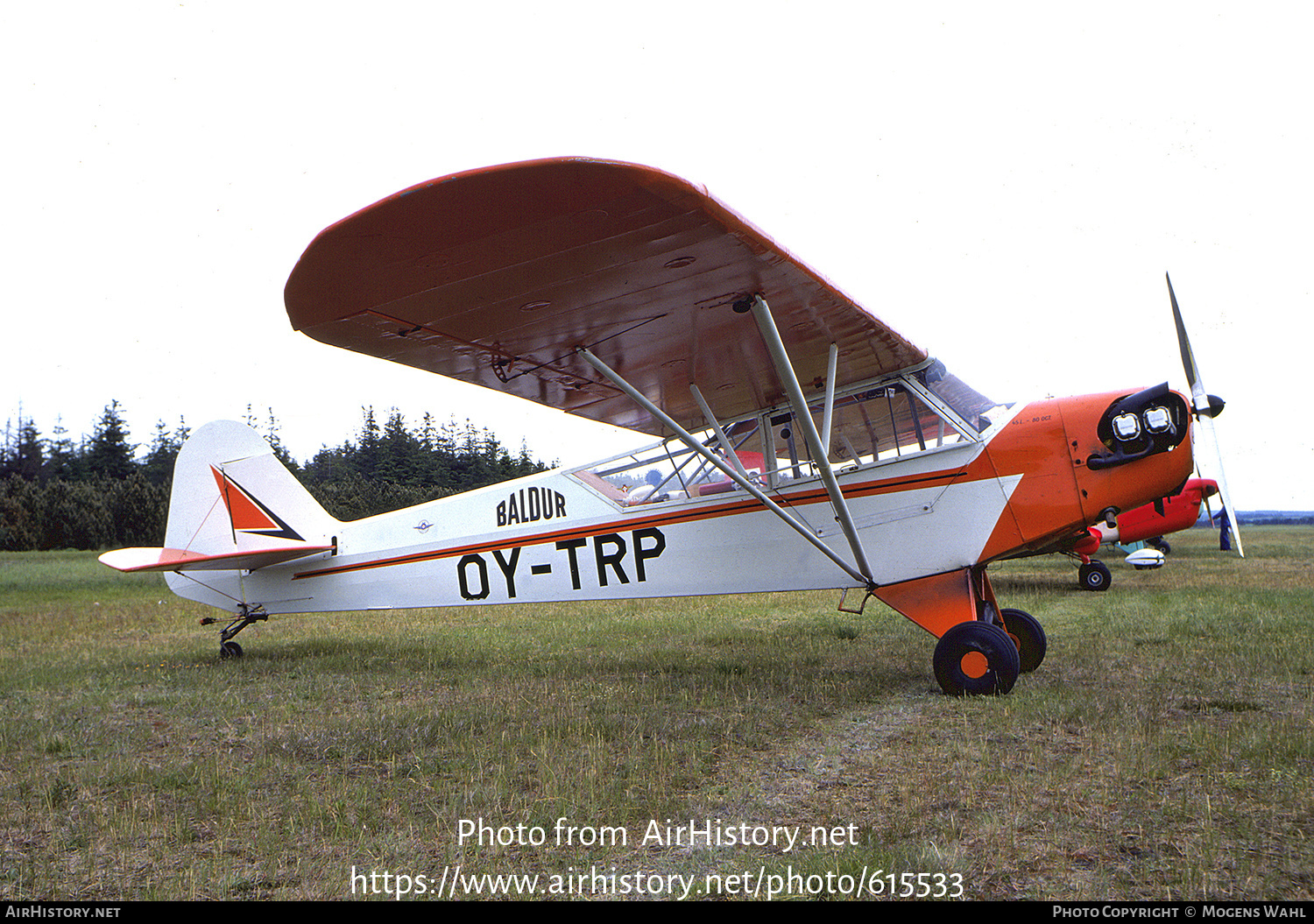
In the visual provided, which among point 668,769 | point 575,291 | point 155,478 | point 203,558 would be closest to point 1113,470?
point 668,769

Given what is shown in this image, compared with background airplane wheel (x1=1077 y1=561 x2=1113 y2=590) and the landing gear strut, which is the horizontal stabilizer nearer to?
the landing gear strut

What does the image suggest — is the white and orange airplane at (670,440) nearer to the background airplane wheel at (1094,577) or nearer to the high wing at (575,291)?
the high wing at (575,291)

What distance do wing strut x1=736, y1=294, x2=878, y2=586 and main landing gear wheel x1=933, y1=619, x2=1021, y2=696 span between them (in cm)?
76

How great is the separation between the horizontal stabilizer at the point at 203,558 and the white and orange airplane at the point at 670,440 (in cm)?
3

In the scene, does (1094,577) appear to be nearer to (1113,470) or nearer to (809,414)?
(1113,470)

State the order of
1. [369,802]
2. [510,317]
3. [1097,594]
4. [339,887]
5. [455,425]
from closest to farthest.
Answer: [339,887]
[369,802]
[510,317]
[1097,594]
[455,425]

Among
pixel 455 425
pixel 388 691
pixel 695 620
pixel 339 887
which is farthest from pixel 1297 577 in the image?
pixel 455 425

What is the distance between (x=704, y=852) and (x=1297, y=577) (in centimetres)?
1744

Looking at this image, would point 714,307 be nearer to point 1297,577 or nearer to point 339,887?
point 339,887

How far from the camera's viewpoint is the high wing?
330cm

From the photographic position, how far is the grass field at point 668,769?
261cm

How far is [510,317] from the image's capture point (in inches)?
181

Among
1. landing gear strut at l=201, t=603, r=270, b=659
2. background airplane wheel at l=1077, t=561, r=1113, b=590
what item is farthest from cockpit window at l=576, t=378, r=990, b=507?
background airplane wheel at l=1077, t=561, r=1113, b=590

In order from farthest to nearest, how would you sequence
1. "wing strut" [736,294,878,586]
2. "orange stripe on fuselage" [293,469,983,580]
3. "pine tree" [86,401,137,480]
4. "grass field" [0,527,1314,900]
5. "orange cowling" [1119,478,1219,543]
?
"pine tree" [86,401,137,480] < "orange cowling" [1119,478,1219,543] < "orange stripe on fuselage" [293,469,983,580] < "wing strut" [736,294,878,586] < "grass field" [0,527,1314,900]
